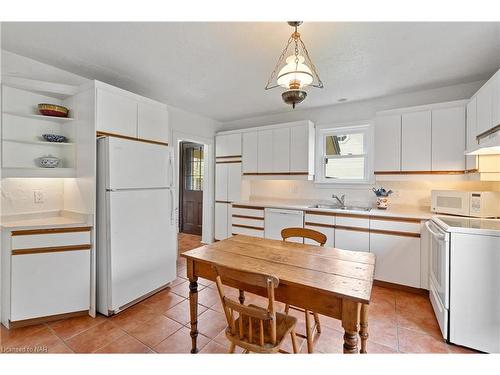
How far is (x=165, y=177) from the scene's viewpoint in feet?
9.05

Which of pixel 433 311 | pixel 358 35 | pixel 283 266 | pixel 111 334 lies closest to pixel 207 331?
pixel 111 334

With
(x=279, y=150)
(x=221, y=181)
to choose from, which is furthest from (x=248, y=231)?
(x=279, y=150)

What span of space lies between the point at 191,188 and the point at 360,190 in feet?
12.0

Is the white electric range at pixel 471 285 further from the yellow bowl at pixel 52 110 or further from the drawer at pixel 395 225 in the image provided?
the yellow bowl at pixel 52 110

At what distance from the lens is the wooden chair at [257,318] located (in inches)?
48.5

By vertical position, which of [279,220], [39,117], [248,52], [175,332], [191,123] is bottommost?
[175,332]

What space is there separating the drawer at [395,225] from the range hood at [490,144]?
0.90 meters

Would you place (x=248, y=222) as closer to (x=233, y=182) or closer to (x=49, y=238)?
(x=233, y=182)

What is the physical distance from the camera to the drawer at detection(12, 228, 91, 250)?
1.98 metres

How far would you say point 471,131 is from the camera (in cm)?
247

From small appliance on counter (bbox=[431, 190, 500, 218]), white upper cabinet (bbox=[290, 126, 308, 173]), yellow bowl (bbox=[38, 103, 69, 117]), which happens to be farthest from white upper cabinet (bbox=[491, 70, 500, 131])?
yellow bowl (bbox=[38, 103, 69, 117])

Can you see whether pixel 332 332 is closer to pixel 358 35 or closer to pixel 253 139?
pixel 358 35

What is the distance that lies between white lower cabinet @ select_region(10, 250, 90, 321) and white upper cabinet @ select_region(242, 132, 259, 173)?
2707mm

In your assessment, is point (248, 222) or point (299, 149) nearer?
point (299, 149)
